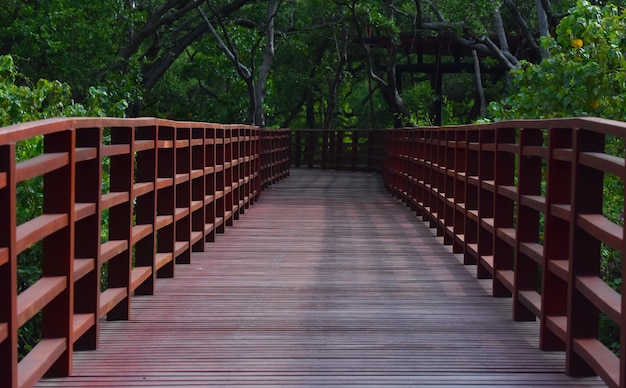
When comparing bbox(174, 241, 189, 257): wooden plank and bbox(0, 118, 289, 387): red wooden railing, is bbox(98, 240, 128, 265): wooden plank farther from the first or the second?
bbox(174, 241, 189, 257): wooden plank

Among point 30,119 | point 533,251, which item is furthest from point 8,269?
point 30,119

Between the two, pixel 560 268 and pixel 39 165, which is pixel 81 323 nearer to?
pixel 39 165

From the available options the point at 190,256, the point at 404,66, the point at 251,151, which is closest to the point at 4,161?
the point at 190,256

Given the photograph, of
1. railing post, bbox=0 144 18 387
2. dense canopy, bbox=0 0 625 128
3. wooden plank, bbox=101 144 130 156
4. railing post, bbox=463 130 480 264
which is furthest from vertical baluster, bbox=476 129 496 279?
railing post, bbox=0 144 18 387

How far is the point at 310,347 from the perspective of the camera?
5.12 m

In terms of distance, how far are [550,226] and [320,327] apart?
1.33 m

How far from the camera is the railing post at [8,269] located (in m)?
3.31

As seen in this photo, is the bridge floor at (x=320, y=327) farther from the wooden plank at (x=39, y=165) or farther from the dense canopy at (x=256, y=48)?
the dense canopy at (x=256, y=48)

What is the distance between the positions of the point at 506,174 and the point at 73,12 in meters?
17.5

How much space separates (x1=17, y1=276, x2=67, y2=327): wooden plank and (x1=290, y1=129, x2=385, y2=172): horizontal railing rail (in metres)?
22.6

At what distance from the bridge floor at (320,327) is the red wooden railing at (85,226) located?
197mm

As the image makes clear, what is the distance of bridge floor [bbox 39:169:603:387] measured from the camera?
4574 millimetres

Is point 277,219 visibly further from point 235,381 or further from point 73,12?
point 73,12

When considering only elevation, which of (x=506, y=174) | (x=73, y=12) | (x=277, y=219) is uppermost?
(x=73, y=12)
